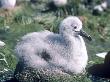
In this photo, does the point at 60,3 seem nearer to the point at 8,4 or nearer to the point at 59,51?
the point at 8,4

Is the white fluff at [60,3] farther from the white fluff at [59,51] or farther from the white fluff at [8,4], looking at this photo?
the white fluff at [59,51]

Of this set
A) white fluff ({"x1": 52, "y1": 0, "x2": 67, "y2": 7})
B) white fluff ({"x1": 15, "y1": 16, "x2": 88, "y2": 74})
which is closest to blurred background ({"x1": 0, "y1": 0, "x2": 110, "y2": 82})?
white fluff ({"x1": 52, "y1": 0, "x2": 67, "y2": 7})

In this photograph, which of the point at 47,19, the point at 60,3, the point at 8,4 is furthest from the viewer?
the point at 60,3

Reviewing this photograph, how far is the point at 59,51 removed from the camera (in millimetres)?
5625

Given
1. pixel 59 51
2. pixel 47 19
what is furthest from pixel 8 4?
pixel 59 51

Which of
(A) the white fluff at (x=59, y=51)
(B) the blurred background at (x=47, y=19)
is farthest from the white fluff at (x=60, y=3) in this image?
(A) the white fluff at (x=59, y=51)

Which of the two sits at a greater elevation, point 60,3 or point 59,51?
point 59,51

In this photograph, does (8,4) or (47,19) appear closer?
(47,19)

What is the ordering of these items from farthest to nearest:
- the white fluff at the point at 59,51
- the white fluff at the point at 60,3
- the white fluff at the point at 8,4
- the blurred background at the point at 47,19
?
the white fluff at the point at 60,3
the white fluff at the point at 8,4
the blurred background at the point at 47,19
the white fluff at the point at 59,51

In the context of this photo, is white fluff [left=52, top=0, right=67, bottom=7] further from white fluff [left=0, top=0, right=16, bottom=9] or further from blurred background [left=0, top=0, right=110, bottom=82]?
white fluff [left=0, top=0, right=16, bottom=9]

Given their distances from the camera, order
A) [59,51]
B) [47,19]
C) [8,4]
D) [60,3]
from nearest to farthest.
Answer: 1. [59,51]
2. [47,19]
3. [8,4]
4. [60,3]

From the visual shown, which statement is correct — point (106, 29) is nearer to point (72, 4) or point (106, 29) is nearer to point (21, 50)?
point (72, 4)

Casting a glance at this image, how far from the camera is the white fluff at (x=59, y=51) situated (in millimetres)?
5566

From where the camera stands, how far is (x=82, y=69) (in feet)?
18.5
